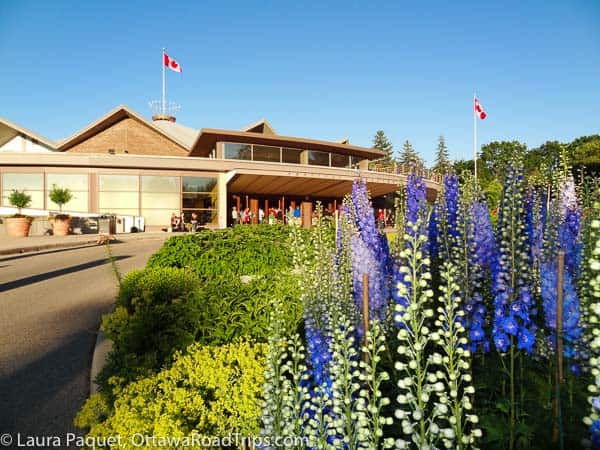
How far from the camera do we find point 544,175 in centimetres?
467

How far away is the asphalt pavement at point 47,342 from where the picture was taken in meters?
3.22

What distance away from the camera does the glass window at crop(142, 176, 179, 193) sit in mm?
25188

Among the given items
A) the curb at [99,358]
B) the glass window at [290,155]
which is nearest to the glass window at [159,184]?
the glass window at [290,155]

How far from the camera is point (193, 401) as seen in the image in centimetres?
250

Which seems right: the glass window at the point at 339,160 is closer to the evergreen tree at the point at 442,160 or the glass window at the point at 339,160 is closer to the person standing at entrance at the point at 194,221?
the person standing at entrance at the point at 194,221

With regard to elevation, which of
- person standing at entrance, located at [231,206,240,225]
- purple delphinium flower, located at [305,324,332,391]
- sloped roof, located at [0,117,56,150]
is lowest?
purple delphinium flower, located at [305,324,332,391]

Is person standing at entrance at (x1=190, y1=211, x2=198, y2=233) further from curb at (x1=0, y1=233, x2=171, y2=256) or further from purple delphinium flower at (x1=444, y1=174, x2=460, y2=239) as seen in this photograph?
purple delphinium flower at (x1=444, y1=174, x2=460, y2=239)

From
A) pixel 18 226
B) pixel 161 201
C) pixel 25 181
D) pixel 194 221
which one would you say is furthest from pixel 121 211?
pixel 25 181

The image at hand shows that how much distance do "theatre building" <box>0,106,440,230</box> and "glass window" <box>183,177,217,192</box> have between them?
0.22 ft

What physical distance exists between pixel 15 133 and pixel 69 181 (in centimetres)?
989

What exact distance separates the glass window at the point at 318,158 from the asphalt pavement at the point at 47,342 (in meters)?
21.5

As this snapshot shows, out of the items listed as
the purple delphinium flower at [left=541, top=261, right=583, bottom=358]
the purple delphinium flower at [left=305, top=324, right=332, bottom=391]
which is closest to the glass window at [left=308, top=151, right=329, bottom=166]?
the purple delphinium flower at [left=541, top=261, right=583, bottom=358]

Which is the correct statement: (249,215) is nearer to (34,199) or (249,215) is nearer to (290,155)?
(290,155)

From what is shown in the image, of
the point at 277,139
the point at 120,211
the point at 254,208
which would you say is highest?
the point at 277,139
